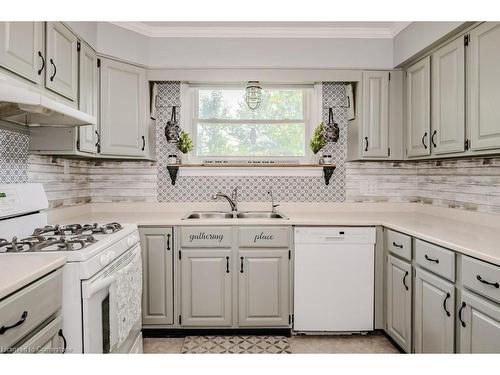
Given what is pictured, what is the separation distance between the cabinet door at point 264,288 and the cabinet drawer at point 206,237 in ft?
0.53

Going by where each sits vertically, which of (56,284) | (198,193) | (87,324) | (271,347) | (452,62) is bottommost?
(271,347)

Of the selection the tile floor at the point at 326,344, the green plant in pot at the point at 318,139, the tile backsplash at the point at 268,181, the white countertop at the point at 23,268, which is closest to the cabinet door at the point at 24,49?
the white countertop at the point at 23,268

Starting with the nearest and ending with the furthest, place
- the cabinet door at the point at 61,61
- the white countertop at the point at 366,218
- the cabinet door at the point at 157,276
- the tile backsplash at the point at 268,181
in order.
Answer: the white countertop at the point at 366,218
the cabinet door at the point at 61,61
the cabinet door at the point at 157,276
the tile backsplash at the point at 268,181

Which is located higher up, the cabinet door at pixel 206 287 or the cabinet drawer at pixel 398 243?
the cabinet drawer at pixel 398 243

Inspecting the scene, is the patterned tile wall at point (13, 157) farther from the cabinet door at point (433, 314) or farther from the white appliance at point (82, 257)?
the cabinet door at point (433, 314)

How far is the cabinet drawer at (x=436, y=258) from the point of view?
5.71ft

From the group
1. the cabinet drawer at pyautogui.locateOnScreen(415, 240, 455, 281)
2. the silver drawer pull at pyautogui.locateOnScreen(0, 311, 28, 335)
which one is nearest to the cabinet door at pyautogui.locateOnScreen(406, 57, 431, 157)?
the cabinet drawer at pyautogui.locateOnScreen(415, 240, 455, 281)

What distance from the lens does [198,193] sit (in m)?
3.18

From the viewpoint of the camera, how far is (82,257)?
152 cm

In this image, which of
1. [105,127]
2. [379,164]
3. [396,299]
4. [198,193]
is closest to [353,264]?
[396,299]

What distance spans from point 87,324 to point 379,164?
2.72m

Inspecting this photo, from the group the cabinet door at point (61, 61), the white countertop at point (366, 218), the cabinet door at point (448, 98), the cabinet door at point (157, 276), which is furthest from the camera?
the cabinet door at point (157, 276)

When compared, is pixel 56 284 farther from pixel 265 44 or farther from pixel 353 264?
Result: pixel 265 44

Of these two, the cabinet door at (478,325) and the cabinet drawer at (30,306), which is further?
the cabinet door at (478,325)
